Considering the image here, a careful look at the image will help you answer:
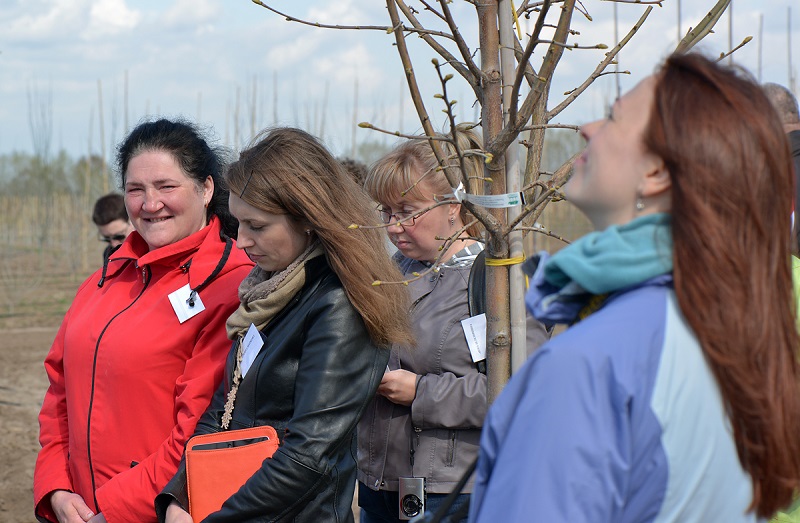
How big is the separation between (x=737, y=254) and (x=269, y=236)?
4.39 feet

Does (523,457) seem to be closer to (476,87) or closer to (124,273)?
(476,87)

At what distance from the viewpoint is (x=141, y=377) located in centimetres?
239

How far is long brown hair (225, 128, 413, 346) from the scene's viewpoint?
80.4 inches

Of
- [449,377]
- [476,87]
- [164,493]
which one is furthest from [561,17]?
[164,493]

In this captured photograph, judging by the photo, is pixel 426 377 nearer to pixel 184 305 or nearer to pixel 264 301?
pixel 264 301

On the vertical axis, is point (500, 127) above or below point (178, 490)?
above

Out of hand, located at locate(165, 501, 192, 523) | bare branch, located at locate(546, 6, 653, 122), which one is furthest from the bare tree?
hand, located at locate(165, 501, 192, 523)

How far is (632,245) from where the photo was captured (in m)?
1.06

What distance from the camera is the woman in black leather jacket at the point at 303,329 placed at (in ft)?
6.37

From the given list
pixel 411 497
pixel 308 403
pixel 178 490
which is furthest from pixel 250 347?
pixel 411 497

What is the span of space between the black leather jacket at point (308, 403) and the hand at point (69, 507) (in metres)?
0.45

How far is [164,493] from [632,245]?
4.95 feet

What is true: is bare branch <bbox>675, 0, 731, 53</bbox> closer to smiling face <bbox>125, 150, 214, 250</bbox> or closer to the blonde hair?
the blonde hair

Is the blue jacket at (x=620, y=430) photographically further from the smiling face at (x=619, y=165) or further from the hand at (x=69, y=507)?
the hand at (x=69, y=507)
